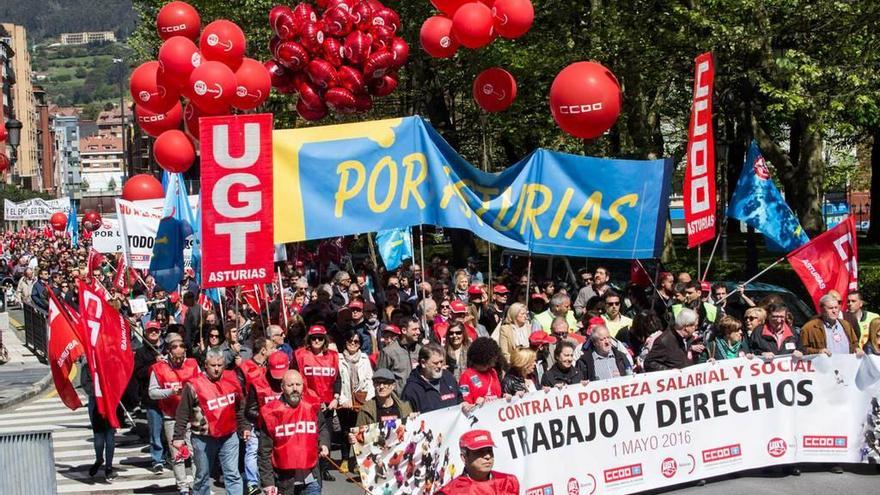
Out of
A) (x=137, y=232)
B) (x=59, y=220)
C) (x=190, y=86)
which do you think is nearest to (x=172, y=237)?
(x=190, y=86)

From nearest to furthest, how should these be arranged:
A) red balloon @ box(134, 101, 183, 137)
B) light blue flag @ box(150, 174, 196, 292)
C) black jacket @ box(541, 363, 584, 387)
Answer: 1. black jacket @ box(541, 363, 584, 387)
2. light blue flag @ box(150, 174, 196, 292)
3. red balloon @ box(134, 101, 183, 137)

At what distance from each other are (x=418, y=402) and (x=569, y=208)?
319cm

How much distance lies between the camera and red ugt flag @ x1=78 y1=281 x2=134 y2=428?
488 inches

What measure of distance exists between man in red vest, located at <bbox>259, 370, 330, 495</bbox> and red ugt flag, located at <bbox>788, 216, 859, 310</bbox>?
5805mm

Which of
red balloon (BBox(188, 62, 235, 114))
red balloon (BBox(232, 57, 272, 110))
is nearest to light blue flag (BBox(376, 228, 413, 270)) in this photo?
red balloon (BBox(232, 57, 272, 110))

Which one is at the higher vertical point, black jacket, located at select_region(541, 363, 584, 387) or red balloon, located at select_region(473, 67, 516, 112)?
red balloon, located at select_region(473, 67, 516, 112)

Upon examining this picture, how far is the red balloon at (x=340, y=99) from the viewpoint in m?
19.3

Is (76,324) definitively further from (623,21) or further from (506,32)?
(623,21)

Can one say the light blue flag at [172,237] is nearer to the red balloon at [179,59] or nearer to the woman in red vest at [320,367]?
the red balloon at [179,59]

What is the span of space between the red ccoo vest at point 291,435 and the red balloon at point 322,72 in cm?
1016

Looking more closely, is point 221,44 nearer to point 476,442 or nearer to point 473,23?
point 473,23

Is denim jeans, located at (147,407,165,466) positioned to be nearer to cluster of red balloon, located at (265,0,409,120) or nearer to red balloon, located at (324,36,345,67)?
cluster of red balloon, located at (265,0,409,120)

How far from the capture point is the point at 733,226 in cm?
5384

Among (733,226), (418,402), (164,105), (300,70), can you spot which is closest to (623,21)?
(300,70)
